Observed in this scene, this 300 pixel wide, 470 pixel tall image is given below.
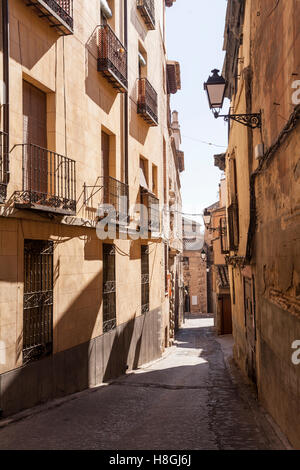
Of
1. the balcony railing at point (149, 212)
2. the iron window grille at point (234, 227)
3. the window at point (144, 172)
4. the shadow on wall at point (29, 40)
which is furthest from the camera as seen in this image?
the window at point (144, 172)

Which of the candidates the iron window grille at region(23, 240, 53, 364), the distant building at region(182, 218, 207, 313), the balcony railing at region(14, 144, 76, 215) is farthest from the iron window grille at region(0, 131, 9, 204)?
the distant building at region(182, 218, 207, 313)

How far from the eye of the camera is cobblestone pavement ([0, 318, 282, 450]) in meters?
5.79

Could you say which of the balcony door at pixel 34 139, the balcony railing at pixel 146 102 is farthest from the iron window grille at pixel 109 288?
the balcony railing at pixel 146 102

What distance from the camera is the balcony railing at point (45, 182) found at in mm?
7254

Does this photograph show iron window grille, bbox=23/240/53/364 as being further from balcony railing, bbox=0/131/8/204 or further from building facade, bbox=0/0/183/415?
balcony railing, bbox=0/131/8/204

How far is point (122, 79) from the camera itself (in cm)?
1159

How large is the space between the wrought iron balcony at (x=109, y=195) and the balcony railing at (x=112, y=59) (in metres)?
2.35

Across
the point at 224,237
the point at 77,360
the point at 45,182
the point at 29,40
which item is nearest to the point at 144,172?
the point at 224,237

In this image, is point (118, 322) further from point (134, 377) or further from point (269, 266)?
point (269, 266)

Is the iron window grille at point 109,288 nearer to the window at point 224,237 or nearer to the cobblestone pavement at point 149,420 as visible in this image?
the cobblestone pavement at point 149,420

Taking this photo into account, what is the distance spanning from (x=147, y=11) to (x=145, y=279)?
27.5 ft

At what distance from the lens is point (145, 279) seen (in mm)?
14859

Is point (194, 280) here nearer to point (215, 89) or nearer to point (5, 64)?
point (215, 89)

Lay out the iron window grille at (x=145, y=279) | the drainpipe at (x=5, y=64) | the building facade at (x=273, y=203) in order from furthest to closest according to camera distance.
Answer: the iron window grille at (x=145, y=279)
the drainpipe at (x=5, y=64)
the building facade at (x=273, y=203)
